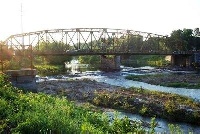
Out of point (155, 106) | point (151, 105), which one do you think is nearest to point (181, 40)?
point (151, 105)

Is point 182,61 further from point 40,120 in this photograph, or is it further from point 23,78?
point 40,120

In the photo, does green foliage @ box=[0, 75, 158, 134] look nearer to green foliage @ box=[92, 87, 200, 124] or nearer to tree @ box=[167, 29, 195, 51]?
green foliage @ box=[92, 87, 200, 124]

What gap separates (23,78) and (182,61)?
94251mm

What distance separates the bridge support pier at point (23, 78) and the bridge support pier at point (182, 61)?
89.1 m

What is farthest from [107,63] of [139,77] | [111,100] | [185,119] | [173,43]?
[185,119]

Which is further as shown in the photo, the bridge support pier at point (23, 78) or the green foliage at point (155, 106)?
the green foliage at point (155, 106)

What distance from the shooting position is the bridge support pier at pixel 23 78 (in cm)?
2469

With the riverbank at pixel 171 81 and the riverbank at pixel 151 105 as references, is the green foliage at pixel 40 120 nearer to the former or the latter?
the riverbank at pixel 151 105

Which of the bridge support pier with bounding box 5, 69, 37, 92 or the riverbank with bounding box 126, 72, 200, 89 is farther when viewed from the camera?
the riverbank with bounding box 126, 72, 200, 89

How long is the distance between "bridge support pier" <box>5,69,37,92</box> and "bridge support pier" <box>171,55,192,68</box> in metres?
89.1

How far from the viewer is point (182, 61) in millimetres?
113875

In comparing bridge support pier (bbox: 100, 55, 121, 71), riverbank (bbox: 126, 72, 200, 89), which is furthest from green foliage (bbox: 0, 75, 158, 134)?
bridge support pier (bbox: 100, 55, 121, 71)

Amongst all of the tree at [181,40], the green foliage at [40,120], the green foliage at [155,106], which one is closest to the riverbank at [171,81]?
the green foliage at [155,106]

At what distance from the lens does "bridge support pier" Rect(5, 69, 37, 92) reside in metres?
24.7
